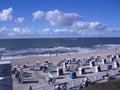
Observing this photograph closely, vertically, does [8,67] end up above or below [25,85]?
above

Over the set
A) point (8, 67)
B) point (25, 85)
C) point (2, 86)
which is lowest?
point (25, 85)

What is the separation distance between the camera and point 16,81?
25938mm

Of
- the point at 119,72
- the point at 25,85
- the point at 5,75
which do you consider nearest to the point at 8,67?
the point at 5,75

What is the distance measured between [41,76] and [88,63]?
11.2 m

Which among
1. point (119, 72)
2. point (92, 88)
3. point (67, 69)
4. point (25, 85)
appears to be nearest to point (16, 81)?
point (25, 85)

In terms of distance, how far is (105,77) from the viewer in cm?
2353

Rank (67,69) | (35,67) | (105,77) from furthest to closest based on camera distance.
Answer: (35,67)
(67,69)
(105,77)

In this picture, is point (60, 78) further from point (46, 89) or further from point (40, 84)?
point (46, 89)

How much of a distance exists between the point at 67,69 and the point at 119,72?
7.63m

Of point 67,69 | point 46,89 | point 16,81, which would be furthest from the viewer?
point 67,69

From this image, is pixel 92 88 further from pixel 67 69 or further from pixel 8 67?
pixel 67 69

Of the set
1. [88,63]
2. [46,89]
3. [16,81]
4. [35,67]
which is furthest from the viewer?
[88,63]

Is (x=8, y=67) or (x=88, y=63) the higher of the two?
(x=8, y=67)

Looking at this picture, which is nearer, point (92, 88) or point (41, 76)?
point (92, 88)
